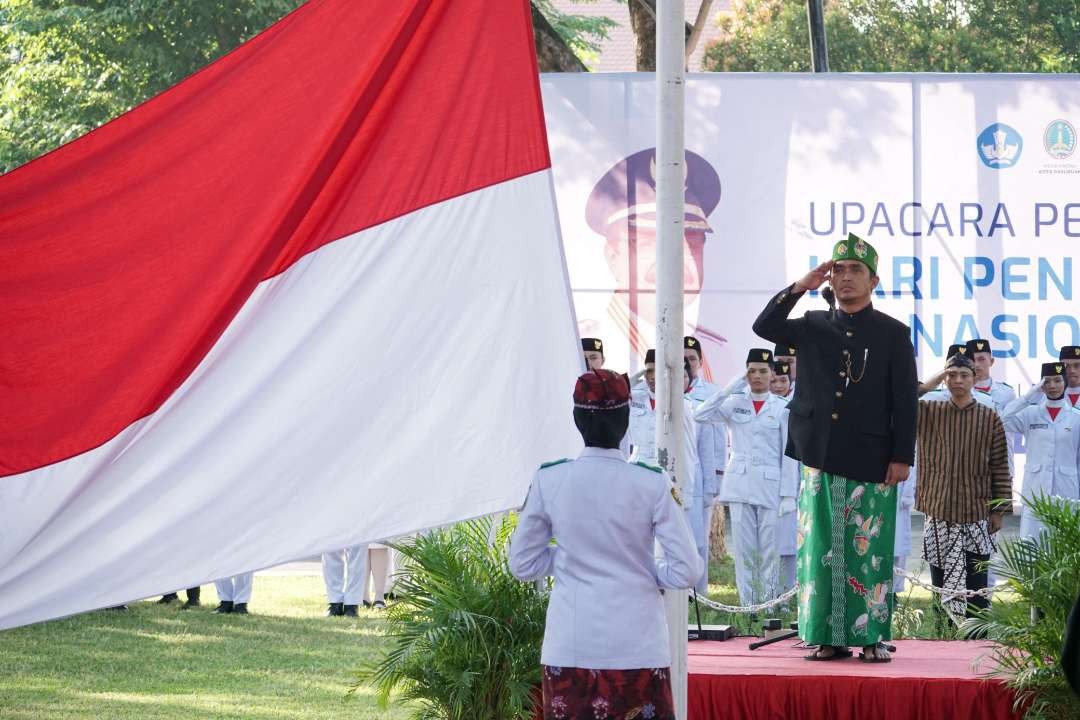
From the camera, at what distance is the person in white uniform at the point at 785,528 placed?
11.9 m

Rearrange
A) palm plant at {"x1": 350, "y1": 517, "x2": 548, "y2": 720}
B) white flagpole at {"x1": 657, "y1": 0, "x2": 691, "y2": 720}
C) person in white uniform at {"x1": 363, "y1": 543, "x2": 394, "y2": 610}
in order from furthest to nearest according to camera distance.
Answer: person in white uniform at {"x1": 363, "y1": 543, "x2": 394, "y2": 610}, palm plant at {"x1": 350, "y1": 517, "x2": 548, "y2": 720}, white flagpole at {"x1": 657, "y1": 0, "x2": 691, "y2": 720}

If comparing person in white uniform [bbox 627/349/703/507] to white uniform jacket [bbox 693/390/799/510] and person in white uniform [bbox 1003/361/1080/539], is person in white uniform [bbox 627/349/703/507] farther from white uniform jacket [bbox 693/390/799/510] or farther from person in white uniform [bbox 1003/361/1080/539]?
person in white uniform [bbox 1003/361/1080/539]

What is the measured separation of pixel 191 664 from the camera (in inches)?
375

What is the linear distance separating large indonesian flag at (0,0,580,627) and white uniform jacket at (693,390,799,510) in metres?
7.08

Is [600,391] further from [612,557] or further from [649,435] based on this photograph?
[649,435]

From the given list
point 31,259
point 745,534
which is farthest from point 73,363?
→ point 745,534

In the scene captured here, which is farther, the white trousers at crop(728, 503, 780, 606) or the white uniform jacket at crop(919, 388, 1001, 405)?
the white trousers at crop(728, 503, 780, 606)

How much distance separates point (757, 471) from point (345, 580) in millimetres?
3168

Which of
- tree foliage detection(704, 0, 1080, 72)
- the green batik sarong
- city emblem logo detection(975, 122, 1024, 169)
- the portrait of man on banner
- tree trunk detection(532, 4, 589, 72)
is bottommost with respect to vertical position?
the green batik sarong


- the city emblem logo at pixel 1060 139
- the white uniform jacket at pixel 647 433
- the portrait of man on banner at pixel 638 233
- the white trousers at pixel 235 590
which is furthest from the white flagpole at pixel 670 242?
the city emblem logo at pixel 1060 139

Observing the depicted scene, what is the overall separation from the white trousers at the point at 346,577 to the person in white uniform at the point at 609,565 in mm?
7255

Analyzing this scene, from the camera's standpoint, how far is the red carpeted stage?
5820mm

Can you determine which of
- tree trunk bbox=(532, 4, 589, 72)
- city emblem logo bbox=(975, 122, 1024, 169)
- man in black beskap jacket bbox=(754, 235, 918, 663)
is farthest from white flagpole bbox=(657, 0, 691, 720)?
tree trunk bbox=(532, 4, 589, 72)

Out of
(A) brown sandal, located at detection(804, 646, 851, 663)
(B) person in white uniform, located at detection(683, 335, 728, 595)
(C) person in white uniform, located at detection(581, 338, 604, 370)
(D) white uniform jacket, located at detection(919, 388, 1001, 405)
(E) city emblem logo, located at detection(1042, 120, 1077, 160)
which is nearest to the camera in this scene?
(A) brown sandal, located at detection(804, 646, 851, 663)
